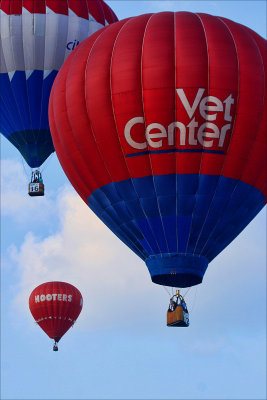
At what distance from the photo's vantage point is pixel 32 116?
42156 millimetres

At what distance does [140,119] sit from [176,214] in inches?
111

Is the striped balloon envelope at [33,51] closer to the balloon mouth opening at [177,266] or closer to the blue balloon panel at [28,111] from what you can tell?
the blue balloon panel at [28,111]

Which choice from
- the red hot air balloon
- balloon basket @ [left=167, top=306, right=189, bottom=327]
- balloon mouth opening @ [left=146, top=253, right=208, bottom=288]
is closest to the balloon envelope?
the red hot air balloon

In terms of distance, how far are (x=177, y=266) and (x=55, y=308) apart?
47.8ft

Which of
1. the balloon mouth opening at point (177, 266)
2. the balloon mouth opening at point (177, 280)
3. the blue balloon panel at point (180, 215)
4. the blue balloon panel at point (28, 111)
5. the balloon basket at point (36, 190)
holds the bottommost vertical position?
the balloon mouth opening at point (177, 280)

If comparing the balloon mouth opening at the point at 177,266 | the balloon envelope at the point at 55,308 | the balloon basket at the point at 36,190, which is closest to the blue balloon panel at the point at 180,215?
the balloon mouth opening at the point at 177,266

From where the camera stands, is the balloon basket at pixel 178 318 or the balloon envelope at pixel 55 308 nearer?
the balloon basket at pixel 178 318

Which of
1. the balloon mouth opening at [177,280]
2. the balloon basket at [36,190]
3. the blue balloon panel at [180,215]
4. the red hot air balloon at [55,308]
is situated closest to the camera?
the blue balloon panel at [180,215]

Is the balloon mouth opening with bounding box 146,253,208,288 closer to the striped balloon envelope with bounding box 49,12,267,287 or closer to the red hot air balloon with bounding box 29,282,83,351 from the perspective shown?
the striped balloon envelope with bounding box 49,12,267,287

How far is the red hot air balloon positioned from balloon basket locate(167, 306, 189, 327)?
1407 centimetres

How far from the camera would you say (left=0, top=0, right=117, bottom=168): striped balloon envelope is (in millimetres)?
41812

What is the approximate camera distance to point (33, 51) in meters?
41.8

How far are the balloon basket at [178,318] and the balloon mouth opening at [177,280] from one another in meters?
0.94

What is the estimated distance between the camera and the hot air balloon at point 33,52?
41.8 metres
